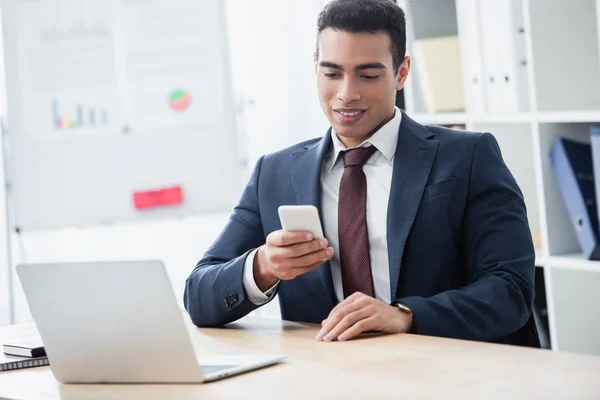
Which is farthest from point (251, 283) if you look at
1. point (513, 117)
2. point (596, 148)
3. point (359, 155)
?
point (513, 117)

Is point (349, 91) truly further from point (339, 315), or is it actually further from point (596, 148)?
point (596, 148)

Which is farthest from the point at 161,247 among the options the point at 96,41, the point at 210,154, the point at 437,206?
the point at 437,206

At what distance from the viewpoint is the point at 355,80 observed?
6.90 feet

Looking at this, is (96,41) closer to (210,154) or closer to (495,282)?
(210,154)

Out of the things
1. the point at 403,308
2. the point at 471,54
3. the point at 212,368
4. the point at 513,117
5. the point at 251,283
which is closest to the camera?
the point at 212,368

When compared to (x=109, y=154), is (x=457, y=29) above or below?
above

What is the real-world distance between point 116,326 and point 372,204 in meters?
0.72

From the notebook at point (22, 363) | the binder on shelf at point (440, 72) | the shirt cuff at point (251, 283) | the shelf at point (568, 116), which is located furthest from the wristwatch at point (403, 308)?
the binder on shelf at point (440, 72)

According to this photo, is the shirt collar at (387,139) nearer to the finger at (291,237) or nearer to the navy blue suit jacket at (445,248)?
the navy blue suit jacket at (445,248)

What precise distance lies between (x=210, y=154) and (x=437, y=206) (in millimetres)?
1736

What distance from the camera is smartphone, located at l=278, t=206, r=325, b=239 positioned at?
1.75 meters

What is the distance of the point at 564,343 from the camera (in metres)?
3.17

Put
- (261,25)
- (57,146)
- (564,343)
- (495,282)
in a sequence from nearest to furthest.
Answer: (495,282) < (564,343) < (57,146) < (261,25)

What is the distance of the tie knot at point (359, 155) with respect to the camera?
2.15 meters
